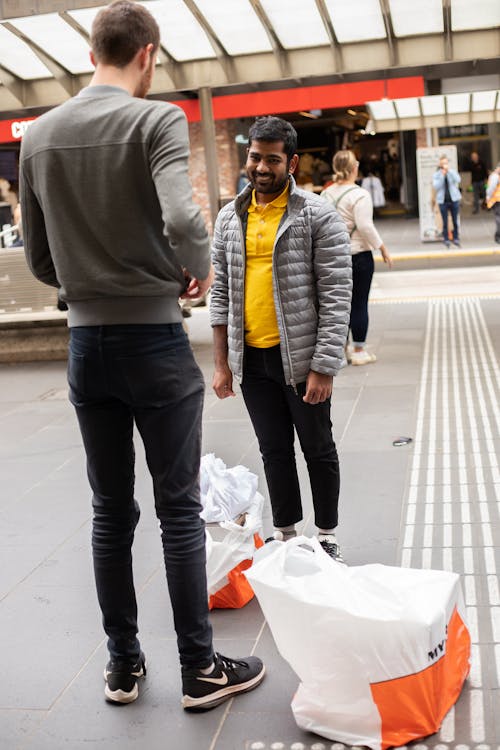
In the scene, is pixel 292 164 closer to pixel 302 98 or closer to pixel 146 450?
pixel 146 450

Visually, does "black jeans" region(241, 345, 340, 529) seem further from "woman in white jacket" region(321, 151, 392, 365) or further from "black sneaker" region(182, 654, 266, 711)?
"woman in white jacket" region(321, 151, 392, 365)

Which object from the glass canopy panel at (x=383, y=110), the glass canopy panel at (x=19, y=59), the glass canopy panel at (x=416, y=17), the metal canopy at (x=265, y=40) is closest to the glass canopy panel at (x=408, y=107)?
the glass canopy panel at (x=383, y=110)

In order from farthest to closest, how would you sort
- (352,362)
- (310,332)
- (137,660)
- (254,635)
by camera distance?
(352,362)
(310,332)
(254,635)
(137,660)

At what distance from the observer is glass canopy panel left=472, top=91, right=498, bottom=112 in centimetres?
1786

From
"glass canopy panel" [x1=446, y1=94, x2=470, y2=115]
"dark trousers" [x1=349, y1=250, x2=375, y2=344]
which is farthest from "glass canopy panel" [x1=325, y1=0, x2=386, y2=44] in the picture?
"dark trousers" [x1=349, y1=250, x2=375, y2=344]

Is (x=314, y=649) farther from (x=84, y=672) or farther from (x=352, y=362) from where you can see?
Answer: (x=352, y=362)

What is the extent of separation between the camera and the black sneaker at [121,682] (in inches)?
119

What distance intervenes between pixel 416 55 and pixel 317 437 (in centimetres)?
1178

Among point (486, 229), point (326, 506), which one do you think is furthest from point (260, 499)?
point (486, 229)

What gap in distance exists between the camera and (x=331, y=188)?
26.0ft

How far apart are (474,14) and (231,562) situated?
12107mm

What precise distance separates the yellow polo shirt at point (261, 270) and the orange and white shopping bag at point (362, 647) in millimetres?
1132

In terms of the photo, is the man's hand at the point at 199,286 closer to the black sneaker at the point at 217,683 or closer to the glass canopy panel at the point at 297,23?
the black sneaker at the point at 217,683

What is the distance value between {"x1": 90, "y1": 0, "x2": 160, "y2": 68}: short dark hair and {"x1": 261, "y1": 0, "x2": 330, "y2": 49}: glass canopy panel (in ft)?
39.4
